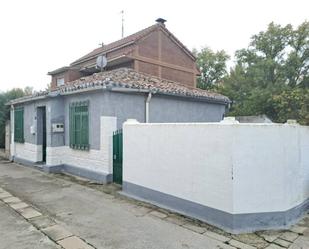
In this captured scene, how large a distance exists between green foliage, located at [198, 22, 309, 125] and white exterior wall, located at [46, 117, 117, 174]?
2003 centimetres

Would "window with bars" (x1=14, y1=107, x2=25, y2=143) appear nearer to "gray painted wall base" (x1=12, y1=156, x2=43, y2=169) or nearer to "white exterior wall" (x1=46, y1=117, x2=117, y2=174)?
"gray painted wall base" (x1=12, y1=156, x2=43, y2=169)

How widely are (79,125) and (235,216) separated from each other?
23.5 ft

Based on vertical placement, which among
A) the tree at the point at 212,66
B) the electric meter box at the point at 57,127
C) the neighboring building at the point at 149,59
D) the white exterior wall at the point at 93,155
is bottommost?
the white exterior wall at the point at 93,155

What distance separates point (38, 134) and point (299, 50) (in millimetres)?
26669

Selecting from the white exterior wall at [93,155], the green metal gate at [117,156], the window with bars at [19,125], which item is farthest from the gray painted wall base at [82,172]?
the window with bars at [19,125]

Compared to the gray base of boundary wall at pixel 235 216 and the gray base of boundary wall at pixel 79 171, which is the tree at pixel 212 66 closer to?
→ the gray base of boundary wall at pixel 79 171

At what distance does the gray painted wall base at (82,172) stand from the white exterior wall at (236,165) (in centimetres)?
305

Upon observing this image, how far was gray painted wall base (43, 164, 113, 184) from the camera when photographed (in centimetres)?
917

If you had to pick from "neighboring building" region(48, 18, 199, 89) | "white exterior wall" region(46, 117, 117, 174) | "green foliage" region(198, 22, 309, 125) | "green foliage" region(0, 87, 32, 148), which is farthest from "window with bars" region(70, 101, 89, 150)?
"green foliage" region(198, 22, 309, 125)

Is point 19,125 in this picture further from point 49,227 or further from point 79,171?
point 49,227

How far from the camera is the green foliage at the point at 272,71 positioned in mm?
26578

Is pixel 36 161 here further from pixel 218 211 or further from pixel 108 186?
pixel 218 211

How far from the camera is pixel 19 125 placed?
1463cm

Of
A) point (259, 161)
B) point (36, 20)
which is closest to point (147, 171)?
point (259, 161)
